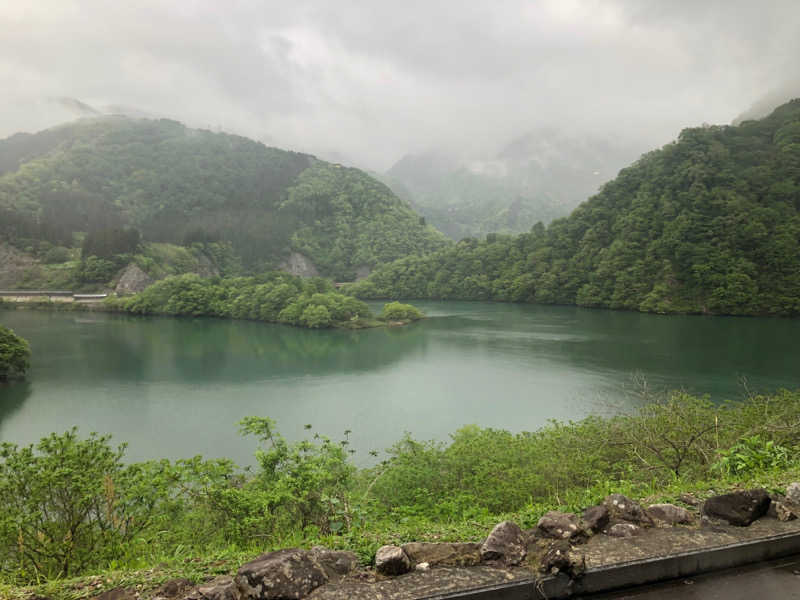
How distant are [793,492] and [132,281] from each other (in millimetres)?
80335

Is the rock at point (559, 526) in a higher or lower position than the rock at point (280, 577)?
higher

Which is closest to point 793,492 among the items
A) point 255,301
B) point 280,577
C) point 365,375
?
point 280,577

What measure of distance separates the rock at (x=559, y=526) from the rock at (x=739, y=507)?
116 cm

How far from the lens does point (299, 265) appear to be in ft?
323

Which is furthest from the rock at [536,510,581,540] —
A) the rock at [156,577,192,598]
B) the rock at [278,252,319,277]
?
the rock at [278,252,319,277]

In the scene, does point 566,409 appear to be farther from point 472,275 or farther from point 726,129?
point 726,129

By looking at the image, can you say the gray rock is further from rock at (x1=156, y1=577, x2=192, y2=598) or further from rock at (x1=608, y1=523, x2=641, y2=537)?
rock at (x1=156, y1=577, x2=192, y2=598)

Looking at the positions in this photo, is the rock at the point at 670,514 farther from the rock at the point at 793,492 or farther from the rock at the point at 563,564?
the rock at the point at 563,564

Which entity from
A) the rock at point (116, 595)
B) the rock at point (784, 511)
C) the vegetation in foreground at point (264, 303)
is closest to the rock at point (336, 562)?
the rock at point (116, 595)

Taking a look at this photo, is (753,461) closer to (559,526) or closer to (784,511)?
(784,511)

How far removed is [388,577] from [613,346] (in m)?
36.5

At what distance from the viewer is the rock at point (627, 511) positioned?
372 cm

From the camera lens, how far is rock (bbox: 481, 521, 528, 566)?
3.25m

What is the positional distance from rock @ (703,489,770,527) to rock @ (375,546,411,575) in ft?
8.37
